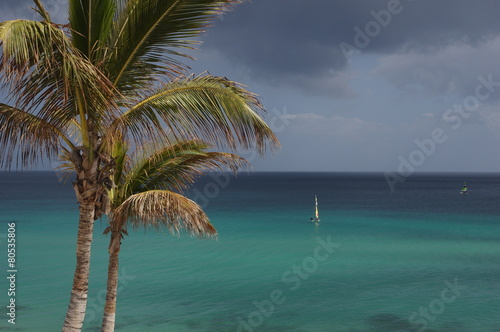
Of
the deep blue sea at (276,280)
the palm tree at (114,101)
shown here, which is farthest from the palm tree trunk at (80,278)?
the deep blue sea at (276,280)

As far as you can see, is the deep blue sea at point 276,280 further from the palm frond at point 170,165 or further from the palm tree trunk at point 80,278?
the palm tree trunk at point 80,278

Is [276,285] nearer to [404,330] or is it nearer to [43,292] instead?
[404,330]

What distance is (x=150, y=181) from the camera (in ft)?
30.7

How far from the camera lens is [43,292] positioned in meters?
24.6

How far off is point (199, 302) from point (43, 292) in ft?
27.3

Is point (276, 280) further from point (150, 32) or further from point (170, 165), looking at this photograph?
point (150, 32)

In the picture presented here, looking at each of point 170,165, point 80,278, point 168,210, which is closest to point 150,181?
point 170,165

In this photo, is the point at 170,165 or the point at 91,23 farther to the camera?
the point at 170,165

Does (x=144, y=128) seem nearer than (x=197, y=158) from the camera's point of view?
Yes

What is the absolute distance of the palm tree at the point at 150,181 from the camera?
7.70 m

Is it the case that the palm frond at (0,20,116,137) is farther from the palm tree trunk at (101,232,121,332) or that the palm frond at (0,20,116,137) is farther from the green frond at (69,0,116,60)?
the palm tree trunk at (101,232,121,332)

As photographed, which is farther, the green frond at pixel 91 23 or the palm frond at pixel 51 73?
the green frond at pixel 91 23

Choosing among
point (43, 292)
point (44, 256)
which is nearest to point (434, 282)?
point (43, 292)

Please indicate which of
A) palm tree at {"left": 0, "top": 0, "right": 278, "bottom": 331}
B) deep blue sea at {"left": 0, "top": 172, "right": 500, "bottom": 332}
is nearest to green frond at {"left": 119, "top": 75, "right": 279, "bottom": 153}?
palm tree at {"left": 0, "top": 0, "right": 278, "bottom": 331}
